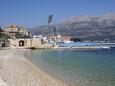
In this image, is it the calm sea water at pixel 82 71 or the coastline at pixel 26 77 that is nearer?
the coastline at pixel 26 77

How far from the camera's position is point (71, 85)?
20609 mm

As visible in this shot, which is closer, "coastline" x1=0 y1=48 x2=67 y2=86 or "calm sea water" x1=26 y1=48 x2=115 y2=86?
"coastline" x1=0 y1=48 x2=67 y2=86

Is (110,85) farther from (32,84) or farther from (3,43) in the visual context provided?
(3,43)

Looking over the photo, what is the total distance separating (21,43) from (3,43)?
44.7 feet

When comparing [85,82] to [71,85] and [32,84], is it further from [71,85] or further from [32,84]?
[32,84]

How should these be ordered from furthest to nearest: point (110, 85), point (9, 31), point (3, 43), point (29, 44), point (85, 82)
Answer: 1. point (9, 31)
2. point (29, 44)
3. point (3, 43)
4. point (85, 82)
5. point (110, 85)

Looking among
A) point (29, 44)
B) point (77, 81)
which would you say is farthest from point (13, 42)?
point (77, 81)

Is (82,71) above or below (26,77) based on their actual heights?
below

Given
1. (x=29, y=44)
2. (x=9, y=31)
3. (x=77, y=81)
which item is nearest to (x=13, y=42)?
(x=29, y=44)

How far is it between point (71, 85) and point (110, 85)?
2405 mm

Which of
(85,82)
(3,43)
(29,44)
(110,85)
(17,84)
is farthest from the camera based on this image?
(29,44)

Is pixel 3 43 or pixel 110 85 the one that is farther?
pixel 3 43

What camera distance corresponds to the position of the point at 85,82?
2170cm

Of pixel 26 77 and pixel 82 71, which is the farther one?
pixel 82 71
